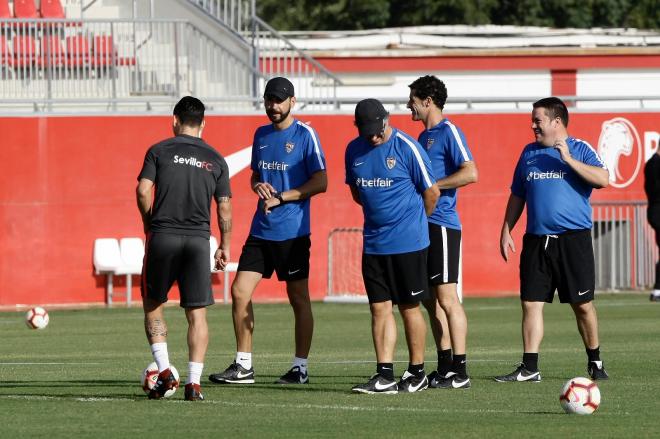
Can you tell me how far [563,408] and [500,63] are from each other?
2467cm

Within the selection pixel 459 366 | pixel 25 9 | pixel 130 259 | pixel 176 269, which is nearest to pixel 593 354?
pixel 459 366

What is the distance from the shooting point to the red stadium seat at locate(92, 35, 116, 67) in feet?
87.0

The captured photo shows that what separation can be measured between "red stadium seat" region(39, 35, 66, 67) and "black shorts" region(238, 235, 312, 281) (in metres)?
14.6

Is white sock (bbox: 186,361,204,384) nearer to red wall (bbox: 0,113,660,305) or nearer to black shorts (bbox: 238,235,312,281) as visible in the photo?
black shorts (bbox: 238,235,312,281)

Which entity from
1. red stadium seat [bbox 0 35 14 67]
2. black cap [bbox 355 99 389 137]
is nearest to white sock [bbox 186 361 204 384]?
black cap [bbox 355 99 389 137]

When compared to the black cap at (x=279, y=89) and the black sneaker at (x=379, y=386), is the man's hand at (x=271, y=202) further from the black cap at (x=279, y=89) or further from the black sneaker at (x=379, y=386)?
the black sneaker at (x=379, y=386)

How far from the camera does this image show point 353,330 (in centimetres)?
1841

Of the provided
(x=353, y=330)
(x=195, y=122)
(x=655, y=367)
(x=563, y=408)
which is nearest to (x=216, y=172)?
(x=195, y=122)

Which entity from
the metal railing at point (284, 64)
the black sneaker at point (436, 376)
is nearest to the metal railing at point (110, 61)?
the metal railing at point (284, 64)

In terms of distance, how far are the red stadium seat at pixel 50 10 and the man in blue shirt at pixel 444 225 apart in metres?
17.6

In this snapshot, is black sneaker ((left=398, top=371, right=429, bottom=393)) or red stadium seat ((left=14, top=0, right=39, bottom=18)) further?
red stadium seat ((left=14, top=0, right=39, bottom=18))

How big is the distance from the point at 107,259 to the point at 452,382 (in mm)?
13000

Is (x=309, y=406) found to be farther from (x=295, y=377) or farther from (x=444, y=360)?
(x=444, y=360)

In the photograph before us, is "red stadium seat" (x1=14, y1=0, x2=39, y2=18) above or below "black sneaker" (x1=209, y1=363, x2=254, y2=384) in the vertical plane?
above
